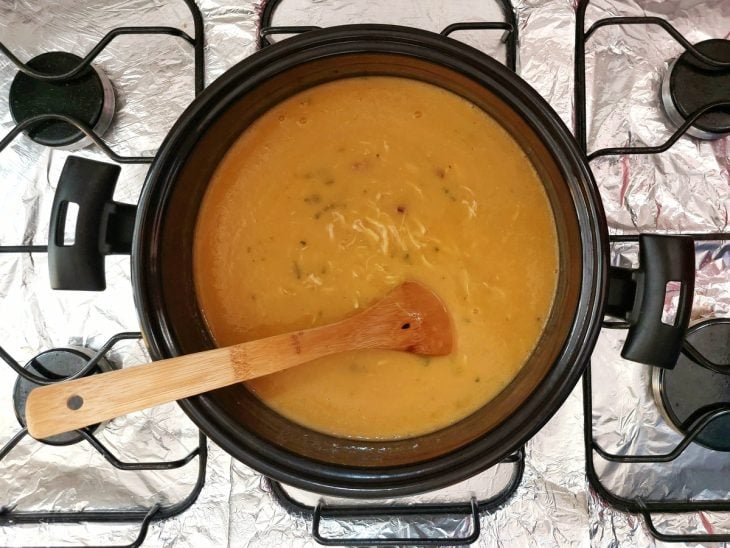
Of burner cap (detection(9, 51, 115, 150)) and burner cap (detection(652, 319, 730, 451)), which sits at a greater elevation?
burner cap (detection(9, 51, 115, 150))

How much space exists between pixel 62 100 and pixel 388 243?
62 cm

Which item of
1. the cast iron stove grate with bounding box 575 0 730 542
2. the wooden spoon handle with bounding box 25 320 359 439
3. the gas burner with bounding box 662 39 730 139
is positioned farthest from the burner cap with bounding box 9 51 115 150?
the gas burner with bounding box 662 39 730 139

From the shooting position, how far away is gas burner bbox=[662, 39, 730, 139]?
3.33 ft

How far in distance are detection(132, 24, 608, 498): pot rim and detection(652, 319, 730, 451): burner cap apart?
0.32 m

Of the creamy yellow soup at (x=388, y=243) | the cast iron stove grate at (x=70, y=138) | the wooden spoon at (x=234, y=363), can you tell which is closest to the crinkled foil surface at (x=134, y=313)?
the cast iron stove grate at (x=70, y=138)

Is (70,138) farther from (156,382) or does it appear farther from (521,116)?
(521,116)

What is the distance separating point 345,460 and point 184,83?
27.8 inches

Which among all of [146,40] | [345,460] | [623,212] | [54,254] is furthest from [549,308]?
[146,40]

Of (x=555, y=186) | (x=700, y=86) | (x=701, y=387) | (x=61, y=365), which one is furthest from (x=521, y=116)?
(x=61, y=365)

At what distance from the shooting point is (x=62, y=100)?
1037mm

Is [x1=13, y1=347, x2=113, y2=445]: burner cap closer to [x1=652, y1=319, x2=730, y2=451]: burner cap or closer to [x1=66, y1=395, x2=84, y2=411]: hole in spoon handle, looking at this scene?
[x1=66, y1=395, x2=84, y2=411]: hole in spoon handle

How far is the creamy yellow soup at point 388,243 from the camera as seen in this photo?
93cm

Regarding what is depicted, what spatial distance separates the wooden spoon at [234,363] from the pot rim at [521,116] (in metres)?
0.05

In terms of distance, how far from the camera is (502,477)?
1037 mm
